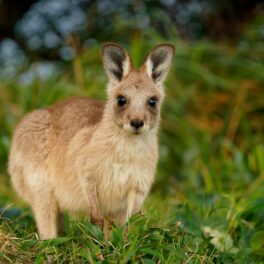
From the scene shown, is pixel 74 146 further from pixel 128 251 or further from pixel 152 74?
pixel 128 251

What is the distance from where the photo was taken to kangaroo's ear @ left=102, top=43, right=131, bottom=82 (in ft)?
16.2

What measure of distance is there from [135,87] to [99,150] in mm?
526

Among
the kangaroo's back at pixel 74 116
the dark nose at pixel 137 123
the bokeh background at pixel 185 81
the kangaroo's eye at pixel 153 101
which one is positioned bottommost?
the bokeh background at pixel 185 81

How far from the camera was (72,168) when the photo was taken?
16.6ft

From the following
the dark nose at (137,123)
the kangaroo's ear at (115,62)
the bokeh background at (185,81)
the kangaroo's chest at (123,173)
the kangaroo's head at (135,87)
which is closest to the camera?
the dark nose at (137,123)

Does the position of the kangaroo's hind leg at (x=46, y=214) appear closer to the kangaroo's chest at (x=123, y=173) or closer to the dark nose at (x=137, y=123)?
the kangaroo's chest at (x=123, y=173)

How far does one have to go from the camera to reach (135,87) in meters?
4.84

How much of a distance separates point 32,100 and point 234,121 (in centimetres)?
284

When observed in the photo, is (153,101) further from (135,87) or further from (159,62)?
(159,62)

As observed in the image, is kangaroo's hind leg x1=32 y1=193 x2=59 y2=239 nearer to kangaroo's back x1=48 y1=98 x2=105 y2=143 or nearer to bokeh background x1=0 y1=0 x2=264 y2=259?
kangaroo's back x1=48 y1=98 x2=105 y2=143

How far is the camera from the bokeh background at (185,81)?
8062mm

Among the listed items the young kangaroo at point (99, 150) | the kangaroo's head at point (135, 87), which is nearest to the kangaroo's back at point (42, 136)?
the young kangaroo at point (99, 150)

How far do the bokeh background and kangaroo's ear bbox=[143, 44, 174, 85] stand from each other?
140cm

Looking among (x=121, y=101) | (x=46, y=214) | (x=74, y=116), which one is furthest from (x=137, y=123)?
(x=46, y=214)
